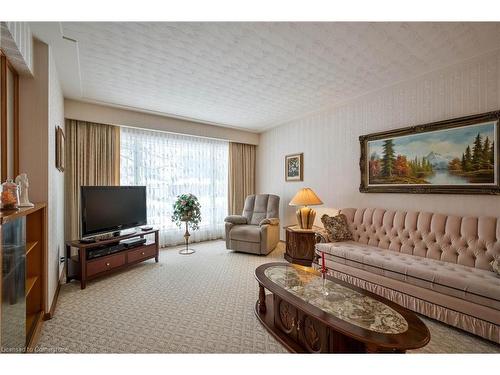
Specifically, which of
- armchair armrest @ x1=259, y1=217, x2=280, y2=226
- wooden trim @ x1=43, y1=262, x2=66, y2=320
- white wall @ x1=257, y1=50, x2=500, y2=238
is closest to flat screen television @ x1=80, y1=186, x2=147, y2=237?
wooden trim @ x1=43, y1=262, x2=66, y2=320

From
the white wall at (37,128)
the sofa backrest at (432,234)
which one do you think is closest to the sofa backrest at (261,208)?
the sofa backrest at (432,234)

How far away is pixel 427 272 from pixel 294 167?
3.05 meters

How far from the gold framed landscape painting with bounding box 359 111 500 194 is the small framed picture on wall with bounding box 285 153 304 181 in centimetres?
128

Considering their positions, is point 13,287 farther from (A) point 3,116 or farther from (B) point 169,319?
(A) point 3,116

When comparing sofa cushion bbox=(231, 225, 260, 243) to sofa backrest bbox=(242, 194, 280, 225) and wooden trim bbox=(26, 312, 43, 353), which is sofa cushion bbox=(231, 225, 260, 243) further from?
wooden trim bbox=(26, 312, 43, 353)

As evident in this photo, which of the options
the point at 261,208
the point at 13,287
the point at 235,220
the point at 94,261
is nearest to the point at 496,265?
the point at 261,208

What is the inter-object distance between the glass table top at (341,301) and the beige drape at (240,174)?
3.46 metres

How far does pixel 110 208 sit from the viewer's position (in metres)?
3.35

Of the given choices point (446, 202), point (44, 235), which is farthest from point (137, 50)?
point (446, 202)

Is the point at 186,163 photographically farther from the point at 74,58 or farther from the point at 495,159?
the point at 495,159

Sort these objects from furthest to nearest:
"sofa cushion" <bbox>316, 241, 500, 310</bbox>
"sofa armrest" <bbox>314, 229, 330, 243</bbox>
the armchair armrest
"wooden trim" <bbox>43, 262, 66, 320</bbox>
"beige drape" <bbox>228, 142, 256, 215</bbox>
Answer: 1. "beige drape" <bbox>228, 142, 256, 215</bbox>
2. the armchair armrest
3. "sofa armrest" <bbox>314, 229, 330, 243</bbox>
4. "wooden trim" <bbox>43, 262, 66, 320</bbox>
5. "sofa cushion" <bbox>316, 241, 500, 310</bbox>

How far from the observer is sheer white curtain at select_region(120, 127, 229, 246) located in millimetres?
4363

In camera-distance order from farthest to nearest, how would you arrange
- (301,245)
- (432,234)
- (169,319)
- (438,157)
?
(301,245)
(438,157)
(432,234)
(169,319)

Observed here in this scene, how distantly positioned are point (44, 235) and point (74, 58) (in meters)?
1.86
